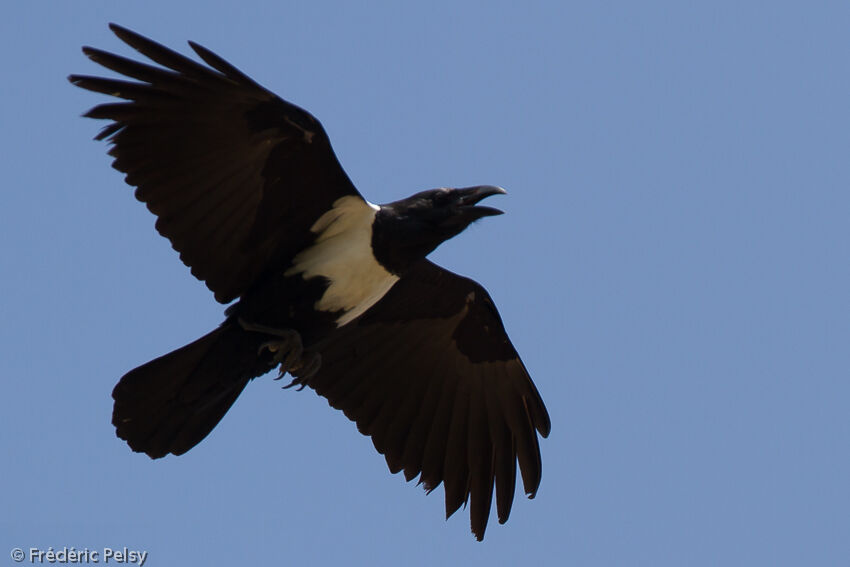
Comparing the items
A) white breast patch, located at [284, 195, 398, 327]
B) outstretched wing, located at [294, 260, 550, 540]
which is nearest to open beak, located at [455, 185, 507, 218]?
white breast patch, located at [284, 195, 398, 327]

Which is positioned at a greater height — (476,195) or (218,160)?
(218,160)

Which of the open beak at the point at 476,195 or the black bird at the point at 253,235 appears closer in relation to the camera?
the black bird at the point at 253,235

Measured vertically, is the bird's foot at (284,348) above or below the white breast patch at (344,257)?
below

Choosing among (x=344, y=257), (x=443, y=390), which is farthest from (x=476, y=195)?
(x=443, y=390)

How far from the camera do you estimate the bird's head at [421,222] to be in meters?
11.2

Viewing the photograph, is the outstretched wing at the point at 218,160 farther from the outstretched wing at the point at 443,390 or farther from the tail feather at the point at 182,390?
the outstretched wing at the point at 443,390

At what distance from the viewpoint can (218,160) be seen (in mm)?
10820

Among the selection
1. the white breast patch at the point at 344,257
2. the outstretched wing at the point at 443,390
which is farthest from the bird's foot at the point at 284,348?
the outstretched wing at the point at 443,390

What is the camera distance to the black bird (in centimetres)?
1053

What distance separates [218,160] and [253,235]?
68cm

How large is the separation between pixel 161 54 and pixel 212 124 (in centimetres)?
68

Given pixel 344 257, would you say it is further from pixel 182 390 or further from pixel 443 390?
pixel 443 390

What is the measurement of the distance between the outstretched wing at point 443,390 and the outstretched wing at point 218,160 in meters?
1.55

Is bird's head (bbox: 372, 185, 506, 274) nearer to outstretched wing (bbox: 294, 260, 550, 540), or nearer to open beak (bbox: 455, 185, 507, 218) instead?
open beak (bbox: 455, 185, 507, 218)
